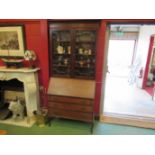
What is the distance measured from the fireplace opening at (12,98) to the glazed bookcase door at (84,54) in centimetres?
135

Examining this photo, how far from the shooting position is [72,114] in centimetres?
250

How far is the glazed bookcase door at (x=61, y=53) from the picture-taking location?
8.96ft

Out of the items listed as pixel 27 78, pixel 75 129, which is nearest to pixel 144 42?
pixel 75 129

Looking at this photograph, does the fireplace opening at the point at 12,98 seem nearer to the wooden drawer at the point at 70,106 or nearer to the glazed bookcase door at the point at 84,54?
the wooden drawer at the point at 70,106

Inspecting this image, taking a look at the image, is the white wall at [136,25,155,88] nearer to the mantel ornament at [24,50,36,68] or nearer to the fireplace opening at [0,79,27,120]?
the mantel ornament at [24,50,36,68]

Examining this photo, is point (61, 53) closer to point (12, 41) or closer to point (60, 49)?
point (60, 49)

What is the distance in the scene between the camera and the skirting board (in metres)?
2.71

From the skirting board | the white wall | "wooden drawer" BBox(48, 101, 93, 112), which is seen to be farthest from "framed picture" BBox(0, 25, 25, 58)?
the white wall

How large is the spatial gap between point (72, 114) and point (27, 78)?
1.15 meters

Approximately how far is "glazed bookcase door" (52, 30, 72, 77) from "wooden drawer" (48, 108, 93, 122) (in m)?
0.71

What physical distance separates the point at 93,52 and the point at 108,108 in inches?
59.5
